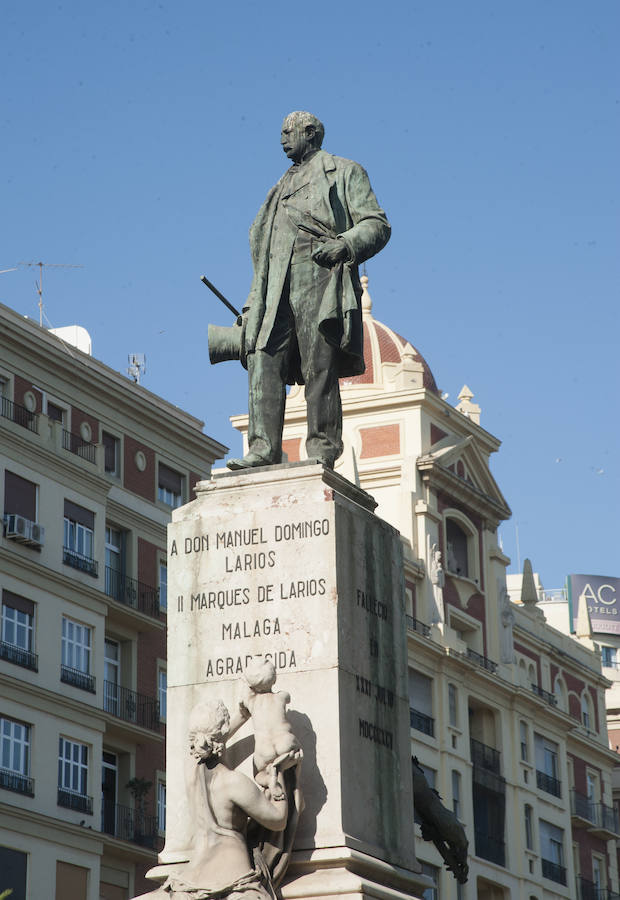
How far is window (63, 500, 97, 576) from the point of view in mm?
48031

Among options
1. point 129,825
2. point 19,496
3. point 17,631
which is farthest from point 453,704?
point 17,631

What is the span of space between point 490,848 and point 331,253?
178ft

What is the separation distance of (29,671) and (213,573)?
32.0 metres

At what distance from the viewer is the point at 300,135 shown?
15.1m

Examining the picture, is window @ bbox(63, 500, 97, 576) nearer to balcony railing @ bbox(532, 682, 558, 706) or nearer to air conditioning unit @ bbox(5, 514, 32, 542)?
air conditioning unit @ bbox(5, 514, 32, 542)

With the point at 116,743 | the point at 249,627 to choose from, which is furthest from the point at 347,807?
the point at 116,743

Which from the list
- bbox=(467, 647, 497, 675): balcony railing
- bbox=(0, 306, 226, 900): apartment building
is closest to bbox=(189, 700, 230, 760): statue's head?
bbox=(0, 306, 226, 900): apartment building

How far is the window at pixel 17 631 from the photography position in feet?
146

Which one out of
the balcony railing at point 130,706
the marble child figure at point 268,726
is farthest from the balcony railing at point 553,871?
the marble child figure at point 268,726

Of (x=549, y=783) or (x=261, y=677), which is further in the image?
(x=549, y=783)

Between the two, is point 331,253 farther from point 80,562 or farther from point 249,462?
point 80,562

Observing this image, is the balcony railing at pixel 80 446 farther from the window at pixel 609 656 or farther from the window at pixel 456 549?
the window at pixel 609 656

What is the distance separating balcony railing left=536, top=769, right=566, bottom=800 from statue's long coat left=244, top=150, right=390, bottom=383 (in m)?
58.2

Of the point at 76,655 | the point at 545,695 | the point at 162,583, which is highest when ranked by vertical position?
the point at 545,695
